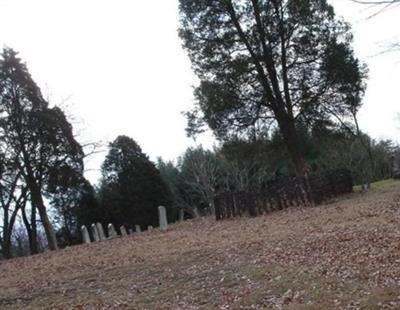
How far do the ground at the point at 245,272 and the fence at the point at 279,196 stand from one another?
527cm

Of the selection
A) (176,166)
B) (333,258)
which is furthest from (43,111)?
(176,166)

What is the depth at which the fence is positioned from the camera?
880 inches

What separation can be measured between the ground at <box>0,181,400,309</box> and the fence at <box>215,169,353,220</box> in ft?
17.3

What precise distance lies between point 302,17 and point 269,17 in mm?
1521

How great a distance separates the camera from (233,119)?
27125 mm

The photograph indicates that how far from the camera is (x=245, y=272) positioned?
1015cm

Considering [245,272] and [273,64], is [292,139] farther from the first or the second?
[245,272]

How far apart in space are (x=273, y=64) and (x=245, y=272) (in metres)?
17.7

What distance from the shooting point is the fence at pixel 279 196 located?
22359 mm

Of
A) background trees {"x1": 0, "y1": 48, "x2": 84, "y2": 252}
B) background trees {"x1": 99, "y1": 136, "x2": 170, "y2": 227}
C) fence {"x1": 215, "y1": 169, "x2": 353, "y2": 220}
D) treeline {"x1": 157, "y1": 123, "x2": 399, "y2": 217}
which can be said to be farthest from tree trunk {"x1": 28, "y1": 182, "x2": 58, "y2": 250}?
background trees {"x1": 99, "y1": 136, "x2": 170, "y2": 227}

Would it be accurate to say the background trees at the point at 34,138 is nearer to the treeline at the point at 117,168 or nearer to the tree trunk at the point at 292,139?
the treeline at the point at 117,168

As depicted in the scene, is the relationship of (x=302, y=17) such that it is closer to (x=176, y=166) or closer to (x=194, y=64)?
(x=194, y=64)

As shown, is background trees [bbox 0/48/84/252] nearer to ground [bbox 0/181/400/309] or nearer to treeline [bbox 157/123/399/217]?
treeline [bbox 157/123/399/217]

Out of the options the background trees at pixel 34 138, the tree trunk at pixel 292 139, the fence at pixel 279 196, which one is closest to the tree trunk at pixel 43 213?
the background trees at pixel 34 138
